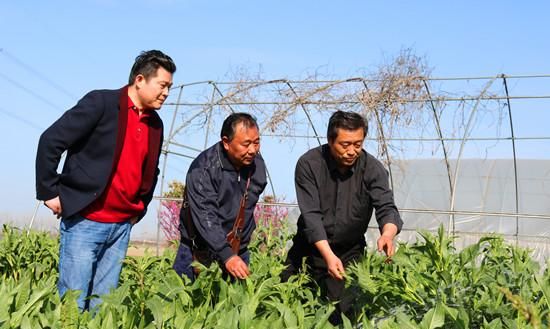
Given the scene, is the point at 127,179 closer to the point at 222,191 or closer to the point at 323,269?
the point at 222,191

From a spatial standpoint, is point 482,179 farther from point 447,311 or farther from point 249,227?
point 447,311

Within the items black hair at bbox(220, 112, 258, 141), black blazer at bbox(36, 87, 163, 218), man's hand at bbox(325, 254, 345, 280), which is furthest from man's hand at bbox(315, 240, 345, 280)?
black blazer at bbox(36, 87, 163, 218)

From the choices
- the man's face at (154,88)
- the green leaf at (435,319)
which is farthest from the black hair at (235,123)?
the green leaf at (435,319)

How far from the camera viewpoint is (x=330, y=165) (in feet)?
13.5

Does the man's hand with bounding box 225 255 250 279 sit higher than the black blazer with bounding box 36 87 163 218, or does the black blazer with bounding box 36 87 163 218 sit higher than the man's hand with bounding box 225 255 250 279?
the black blazer with bounding box 36 87 163 218

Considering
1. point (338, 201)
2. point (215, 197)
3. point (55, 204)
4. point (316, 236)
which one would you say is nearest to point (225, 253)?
point (215, 197)

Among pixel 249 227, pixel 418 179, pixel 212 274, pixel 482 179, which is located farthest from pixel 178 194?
pixel 212 274

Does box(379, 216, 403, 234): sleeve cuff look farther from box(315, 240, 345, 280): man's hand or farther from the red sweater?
the red sweater

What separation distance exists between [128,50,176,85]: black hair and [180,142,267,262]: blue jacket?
493 millimetres

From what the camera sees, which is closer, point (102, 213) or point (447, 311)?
point (447, 311)

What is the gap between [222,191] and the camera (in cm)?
390

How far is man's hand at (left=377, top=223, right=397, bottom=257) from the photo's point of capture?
148 inches

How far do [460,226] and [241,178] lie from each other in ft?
42.2

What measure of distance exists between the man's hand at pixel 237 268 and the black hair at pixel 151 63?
100 cm
